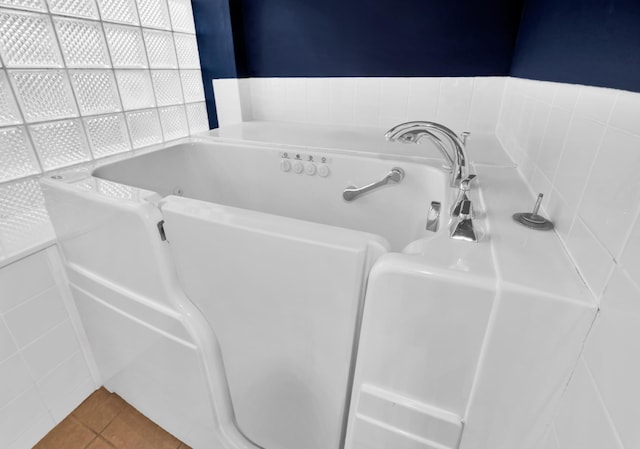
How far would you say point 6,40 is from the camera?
91 cm

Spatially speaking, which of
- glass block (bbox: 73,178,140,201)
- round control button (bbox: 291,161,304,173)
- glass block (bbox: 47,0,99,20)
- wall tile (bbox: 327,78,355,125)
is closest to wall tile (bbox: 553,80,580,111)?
round control button (bbox: 291,161,304,173)

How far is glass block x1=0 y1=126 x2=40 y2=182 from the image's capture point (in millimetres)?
942

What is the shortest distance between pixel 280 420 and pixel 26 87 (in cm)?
125

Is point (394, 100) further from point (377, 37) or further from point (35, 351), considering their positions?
point (35, 351)

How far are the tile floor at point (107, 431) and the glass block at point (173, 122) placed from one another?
3.92ft

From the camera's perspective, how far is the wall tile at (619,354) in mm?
320

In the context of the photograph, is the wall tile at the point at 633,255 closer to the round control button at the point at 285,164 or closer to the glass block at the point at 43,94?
→ the round control button at the point at 285,164

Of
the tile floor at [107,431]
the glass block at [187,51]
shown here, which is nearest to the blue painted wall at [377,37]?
the glass block at [187,51]

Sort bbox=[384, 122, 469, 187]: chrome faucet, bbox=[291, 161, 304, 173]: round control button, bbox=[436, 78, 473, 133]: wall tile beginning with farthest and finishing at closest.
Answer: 1. bbox=[436, 78, 473, 133]: wall tile
2. bbox=[291, 161, 304, 173]: round control button
3. bbox=[384, 122, 469, 187]: chrome faucet

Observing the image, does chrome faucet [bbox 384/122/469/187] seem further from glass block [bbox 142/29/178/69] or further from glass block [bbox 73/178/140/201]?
glass block [bbox 142/29/178/69]

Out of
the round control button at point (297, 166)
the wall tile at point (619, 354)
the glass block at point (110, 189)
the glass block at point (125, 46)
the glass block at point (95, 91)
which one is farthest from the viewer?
the round control button at point (297, 166)

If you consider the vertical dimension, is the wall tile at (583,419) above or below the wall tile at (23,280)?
above

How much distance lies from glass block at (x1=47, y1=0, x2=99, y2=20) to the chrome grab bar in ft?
3.80

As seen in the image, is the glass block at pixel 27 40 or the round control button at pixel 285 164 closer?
the glass block at pixel 27 40
